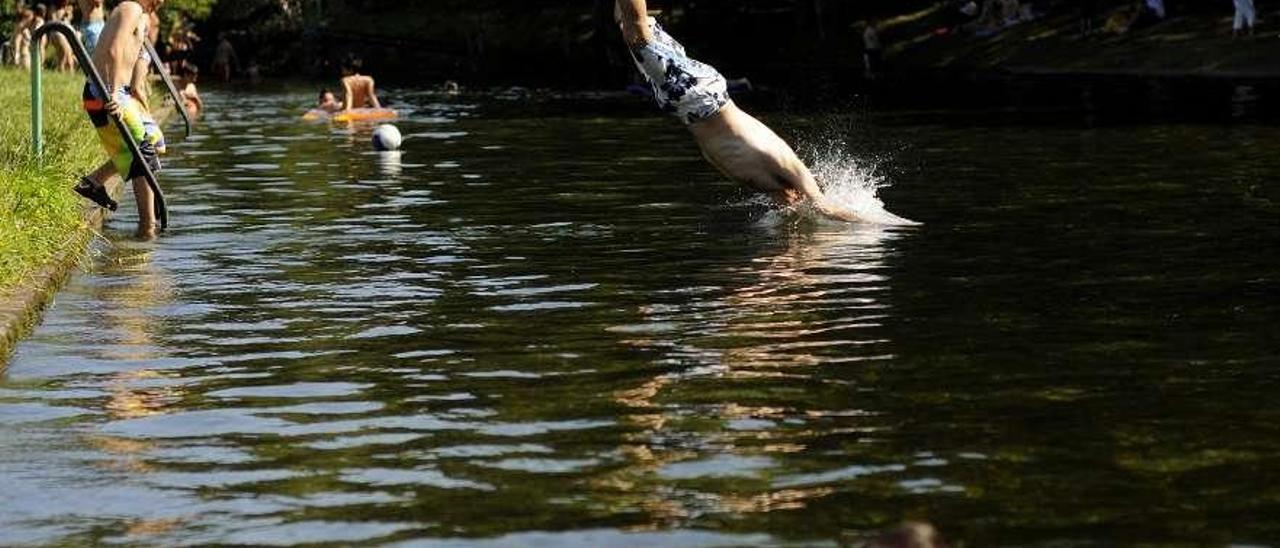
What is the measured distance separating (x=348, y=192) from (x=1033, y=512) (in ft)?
50.9

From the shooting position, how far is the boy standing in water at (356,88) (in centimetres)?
3900

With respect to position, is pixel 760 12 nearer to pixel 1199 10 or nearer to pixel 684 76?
pixel 1199 10

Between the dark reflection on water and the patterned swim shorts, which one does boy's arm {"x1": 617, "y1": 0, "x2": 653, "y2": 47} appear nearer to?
the dark reflection on water

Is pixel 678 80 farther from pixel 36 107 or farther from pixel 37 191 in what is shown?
pixel 36 107

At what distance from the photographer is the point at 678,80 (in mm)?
17781

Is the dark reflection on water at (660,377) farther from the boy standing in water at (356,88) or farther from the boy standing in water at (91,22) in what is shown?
the boy standing in water at (356,88)

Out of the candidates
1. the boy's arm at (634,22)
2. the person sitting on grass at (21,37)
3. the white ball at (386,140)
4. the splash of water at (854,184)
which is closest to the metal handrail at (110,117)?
the boy's arm at (634,22)

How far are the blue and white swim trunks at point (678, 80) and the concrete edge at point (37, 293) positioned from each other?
13.6ft

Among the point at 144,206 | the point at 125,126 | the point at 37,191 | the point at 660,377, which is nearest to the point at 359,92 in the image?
the point at 144,206

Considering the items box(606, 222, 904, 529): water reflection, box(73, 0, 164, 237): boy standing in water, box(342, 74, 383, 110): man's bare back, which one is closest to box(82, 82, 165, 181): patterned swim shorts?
box(73, 0, 164, 237): boy standing in water

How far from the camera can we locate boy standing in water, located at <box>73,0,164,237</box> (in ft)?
55.7

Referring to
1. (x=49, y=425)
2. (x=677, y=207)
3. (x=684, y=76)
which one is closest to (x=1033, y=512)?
(x=49, y=425)

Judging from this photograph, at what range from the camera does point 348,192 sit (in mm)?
22594

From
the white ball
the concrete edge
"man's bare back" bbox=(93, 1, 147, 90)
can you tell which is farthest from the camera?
the white ball
